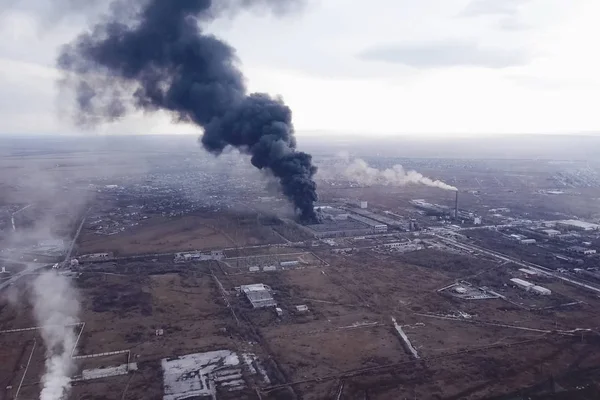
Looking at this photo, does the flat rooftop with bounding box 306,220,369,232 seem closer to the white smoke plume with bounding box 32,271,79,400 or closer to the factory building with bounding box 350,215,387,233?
the factory building with bounding box 350,215,387,233

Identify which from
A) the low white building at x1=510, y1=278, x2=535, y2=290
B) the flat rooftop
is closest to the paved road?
the low white building at x1=510, y1=278, x2=535, y2=290

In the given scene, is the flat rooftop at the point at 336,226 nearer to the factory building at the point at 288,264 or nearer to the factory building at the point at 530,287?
the factory building at the point at 288,264

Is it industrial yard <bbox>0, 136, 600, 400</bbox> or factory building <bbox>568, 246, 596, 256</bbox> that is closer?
industrial yard <bbox>0, 136, 600, 400</bbox>

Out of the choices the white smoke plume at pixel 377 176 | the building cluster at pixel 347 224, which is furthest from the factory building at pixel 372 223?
the white smoke plume at pixel 377 176

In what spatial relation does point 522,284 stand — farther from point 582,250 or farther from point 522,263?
point 582,250

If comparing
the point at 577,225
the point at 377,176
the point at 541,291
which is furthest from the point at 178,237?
the point at 377,176

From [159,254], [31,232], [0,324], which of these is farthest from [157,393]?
[31,232]
